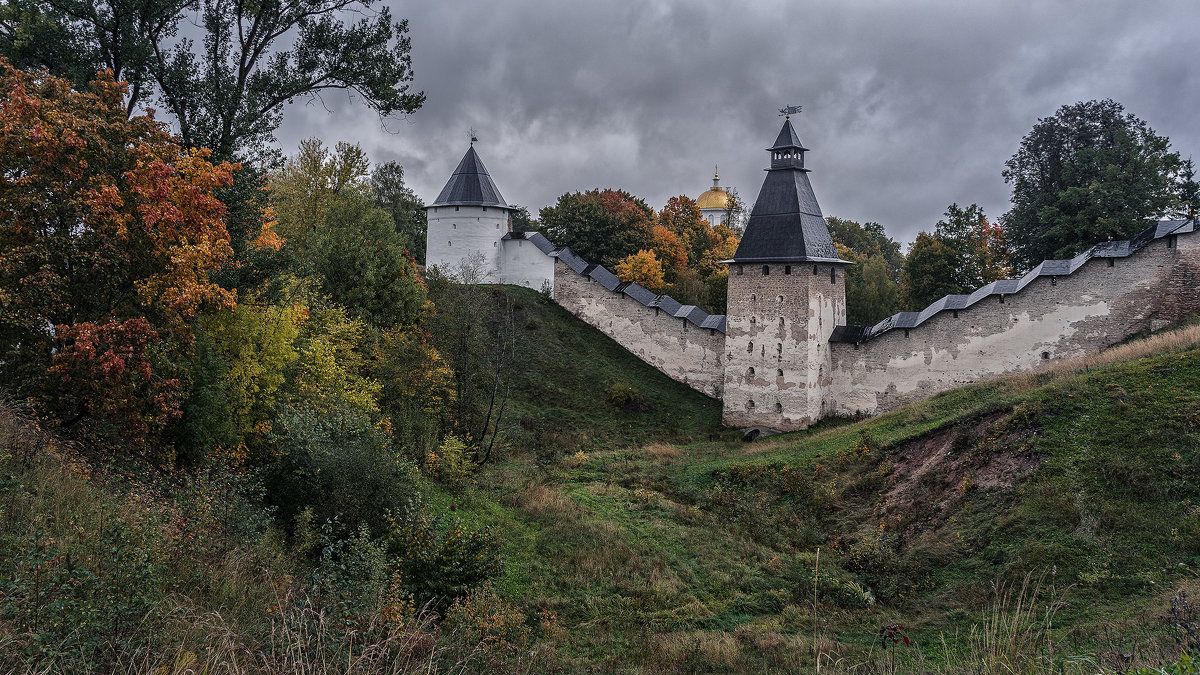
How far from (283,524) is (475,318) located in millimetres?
7354

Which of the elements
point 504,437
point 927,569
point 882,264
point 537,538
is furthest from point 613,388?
point 882,264

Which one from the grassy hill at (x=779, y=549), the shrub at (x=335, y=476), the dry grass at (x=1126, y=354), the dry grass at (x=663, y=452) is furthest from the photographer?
the dry grass at (x=663, y=452)

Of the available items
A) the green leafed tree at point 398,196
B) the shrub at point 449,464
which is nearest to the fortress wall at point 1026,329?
the shrub at point 449,464

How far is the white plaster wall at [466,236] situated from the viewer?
3181 cm

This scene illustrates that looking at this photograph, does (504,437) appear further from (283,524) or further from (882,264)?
(882,264)

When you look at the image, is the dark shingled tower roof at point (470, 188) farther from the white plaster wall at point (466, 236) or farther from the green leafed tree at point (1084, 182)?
the green leafed tree at point (1084, 182)

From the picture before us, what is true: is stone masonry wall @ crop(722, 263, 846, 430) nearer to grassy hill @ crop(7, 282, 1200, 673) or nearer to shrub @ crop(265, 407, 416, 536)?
grassy hill @ crop(7, 282, 1200, 673)

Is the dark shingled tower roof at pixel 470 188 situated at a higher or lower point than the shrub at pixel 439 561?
higher

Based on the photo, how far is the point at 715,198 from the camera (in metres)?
67.8

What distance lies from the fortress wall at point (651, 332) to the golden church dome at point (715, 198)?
1537 inches

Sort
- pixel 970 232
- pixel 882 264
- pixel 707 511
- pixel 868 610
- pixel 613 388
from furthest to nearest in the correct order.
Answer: pixel 882 264, pixel 970 232, pixel 613 388, pixel 707 511, pixel 868 610

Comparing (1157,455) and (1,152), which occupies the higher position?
(1,152)

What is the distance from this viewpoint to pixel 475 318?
56.9 ft

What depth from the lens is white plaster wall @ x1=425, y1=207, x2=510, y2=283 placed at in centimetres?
3181
